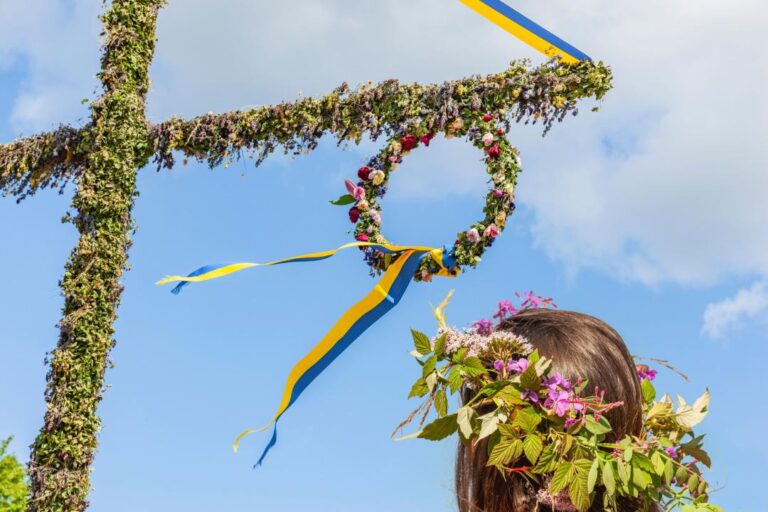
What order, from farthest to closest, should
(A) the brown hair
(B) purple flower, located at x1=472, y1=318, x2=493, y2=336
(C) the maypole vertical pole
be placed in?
(C) the maypole vertical pole < (B) purple flower, located at x1=472, y1=318, x2=493, y2=336 < (A) the brown hair

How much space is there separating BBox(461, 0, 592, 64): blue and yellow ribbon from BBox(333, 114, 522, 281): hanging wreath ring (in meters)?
0.83

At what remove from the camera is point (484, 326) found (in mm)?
2174

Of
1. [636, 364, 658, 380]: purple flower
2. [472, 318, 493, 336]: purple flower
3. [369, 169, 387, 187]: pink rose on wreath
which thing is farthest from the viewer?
[369, 169, 387, 187]: pink rose on wreath

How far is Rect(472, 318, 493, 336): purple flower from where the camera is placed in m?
2.16

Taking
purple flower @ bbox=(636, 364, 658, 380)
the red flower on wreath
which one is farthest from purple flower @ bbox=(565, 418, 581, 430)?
the red flower on wreath

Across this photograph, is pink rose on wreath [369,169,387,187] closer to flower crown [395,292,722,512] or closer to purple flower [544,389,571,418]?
flower crown [395,292,722,512]

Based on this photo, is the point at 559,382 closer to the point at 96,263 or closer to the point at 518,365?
the point at 518,365

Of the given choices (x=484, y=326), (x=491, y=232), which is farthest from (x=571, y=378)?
(x=491, y=232)

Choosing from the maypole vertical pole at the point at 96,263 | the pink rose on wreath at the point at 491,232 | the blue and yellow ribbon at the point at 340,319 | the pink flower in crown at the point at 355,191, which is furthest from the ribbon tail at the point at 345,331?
the maypole vertical pole at the point at 96,263

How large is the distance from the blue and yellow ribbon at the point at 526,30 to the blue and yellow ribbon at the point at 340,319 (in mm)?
3456

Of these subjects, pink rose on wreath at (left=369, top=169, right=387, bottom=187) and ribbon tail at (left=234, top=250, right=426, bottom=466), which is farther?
pink rose on wreath at (left=369, top=169, right=387, bottom=187)

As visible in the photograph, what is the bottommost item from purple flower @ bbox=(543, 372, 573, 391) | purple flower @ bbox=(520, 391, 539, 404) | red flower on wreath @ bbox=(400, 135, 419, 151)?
purple flower @ bbox=(543, 372, 573, 391)

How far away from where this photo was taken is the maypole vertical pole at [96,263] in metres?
8.41

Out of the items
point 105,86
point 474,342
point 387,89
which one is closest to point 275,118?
point 387,89
